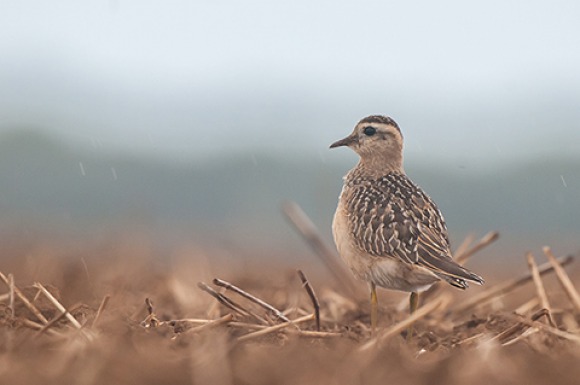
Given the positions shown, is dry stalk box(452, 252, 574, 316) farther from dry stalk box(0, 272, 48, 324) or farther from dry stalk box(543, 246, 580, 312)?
dry stalk box(0, 272, 48, 324)

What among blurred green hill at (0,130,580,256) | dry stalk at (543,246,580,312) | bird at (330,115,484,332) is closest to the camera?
dry stalk at (543,246,580,312)

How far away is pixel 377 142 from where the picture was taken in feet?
26.3

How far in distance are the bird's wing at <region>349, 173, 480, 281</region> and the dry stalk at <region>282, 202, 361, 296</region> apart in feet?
1.27

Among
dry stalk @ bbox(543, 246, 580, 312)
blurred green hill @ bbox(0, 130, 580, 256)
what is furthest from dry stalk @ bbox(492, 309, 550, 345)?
blurred green hill @ bbox(0, 130, 580, 256)

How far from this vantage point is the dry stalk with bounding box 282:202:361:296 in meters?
7.43

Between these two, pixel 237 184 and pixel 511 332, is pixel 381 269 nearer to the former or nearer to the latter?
pixel 511 332

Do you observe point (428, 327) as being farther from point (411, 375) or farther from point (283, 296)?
point (411, 375)

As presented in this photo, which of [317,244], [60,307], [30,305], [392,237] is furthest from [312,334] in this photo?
[317,244]

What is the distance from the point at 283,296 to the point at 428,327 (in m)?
1.24

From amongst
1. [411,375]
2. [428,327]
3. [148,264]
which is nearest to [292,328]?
[428,327]

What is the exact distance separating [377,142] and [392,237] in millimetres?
1350

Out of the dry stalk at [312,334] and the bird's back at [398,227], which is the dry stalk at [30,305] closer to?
the dry stalk at [312,334]

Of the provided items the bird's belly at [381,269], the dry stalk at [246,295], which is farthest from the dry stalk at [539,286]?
the dry stalk at [246,295]

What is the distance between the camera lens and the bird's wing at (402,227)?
667cm
